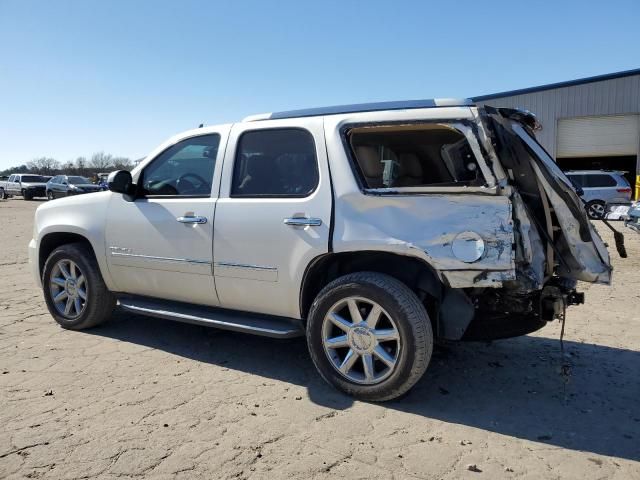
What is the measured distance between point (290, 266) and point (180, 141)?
1630 mm

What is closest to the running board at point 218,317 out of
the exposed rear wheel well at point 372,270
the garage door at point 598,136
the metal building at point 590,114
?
the exposed rear wheel well at point 372,270

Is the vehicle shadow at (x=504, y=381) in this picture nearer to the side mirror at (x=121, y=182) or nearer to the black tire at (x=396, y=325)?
the black tire at (x=396, y=325)

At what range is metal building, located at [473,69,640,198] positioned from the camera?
23.8 m

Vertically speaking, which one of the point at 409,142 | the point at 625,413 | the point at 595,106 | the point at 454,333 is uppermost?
the point at 595,106

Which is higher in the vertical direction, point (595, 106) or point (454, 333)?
point (595, 106)

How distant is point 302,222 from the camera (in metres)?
3.55

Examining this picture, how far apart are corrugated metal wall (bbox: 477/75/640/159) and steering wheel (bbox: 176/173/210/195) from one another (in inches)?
861

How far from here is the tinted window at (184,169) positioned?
13.8ft

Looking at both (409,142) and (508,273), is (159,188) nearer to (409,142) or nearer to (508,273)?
(409,142)

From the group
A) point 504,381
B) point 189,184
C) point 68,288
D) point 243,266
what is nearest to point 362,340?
point 243,266

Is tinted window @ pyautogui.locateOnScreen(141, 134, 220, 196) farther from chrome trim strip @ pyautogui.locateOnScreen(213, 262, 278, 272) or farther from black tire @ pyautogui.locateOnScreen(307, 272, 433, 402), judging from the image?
black tire @ pyautogui.locateOnScreen(307, 272, 433, 402)

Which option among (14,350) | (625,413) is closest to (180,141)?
(14,350)

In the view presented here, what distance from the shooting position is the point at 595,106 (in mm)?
24500

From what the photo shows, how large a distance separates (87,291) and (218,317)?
62.1 inches
